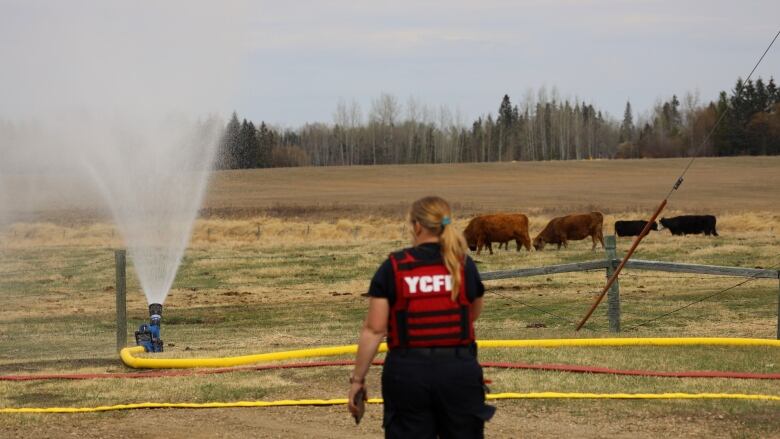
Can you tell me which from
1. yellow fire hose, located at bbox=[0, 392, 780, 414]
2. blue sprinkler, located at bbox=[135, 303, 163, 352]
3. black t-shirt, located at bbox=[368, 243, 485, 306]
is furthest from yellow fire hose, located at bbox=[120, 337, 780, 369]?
black t-shirt, located at bbox=[368, 243, 485, 306]

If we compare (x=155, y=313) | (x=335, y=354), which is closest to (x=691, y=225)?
(x=155, y=313)

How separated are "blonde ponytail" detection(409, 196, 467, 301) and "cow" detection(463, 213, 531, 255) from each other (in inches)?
1311

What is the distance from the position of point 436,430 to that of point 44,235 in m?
42.6

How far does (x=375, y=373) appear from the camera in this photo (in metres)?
11.9

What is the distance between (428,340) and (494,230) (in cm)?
3389

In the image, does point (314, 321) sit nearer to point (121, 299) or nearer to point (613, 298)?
point (121, 299)

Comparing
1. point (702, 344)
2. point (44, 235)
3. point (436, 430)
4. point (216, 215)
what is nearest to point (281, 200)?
point (216, 215)

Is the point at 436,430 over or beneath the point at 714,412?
over

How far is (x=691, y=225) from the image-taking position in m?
45.5

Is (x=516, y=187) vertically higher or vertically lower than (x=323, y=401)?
higher

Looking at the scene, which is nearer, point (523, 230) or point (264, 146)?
point (523, 230)

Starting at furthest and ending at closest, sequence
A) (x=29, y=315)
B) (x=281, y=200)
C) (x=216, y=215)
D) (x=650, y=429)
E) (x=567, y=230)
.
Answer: (x=281, y=200) < (x=216, y=215) < (x=567, y=230) < (x=29, y=315) < (x=650, y=429)

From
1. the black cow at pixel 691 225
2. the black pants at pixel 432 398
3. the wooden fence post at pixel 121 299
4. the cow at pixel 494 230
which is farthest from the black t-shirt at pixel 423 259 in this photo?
the black cow at pixel 691 225

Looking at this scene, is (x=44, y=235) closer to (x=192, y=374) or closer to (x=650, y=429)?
(x=192, y=374)
